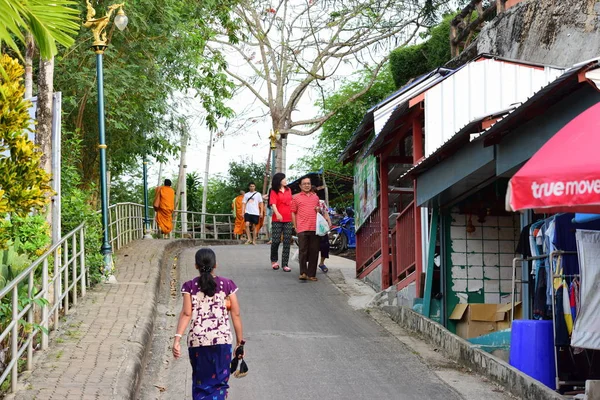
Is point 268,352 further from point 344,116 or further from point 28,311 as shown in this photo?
point 344,116

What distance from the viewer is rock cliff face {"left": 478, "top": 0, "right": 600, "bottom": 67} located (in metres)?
19.2

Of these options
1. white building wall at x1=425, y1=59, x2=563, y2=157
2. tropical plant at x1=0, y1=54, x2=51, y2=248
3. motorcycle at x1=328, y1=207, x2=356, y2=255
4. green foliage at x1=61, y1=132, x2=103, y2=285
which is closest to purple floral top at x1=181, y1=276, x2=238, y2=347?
tropical plant at x1=0, y1=54, x2=51, y2=248

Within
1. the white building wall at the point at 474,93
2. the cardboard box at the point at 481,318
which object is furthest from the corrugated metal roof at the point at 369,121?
the cardboard box at the point at 481,318

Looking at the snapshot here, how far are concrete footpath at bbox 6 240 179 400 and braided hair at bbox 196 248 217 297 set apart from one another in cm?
107

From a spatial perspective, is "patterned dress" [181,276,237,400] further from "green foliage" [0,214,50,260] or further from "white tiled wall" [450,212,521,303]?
"white tiled wall" [450,212,521,303]

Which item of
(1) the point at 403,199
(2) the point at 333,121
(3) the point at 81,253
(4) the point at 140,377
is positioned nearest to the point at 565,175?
(4) the point at 140,377

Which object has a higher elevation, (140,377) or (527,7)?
(527,7)

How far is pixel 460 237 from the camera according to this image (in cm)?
1216

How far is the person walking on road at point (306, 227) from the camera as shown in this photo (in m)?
15.8

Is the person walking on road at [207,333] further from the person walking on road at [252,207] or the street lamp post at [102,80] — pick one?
the person walking on road at [252,207]

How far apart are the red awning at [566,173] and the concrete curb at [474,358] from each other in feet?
6.26

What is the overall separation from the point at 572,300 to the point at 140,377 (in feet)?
13.5

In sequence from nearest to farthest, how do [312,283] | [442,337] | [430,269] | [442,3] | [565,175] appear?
1. [565,175]
2. [442,337]
3. [430,269]
4. [312,283]
5. [442,3]

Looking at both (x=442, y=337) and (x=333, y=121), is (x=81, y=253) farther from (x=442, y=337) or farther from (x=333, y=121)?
(x=333, y=121)
